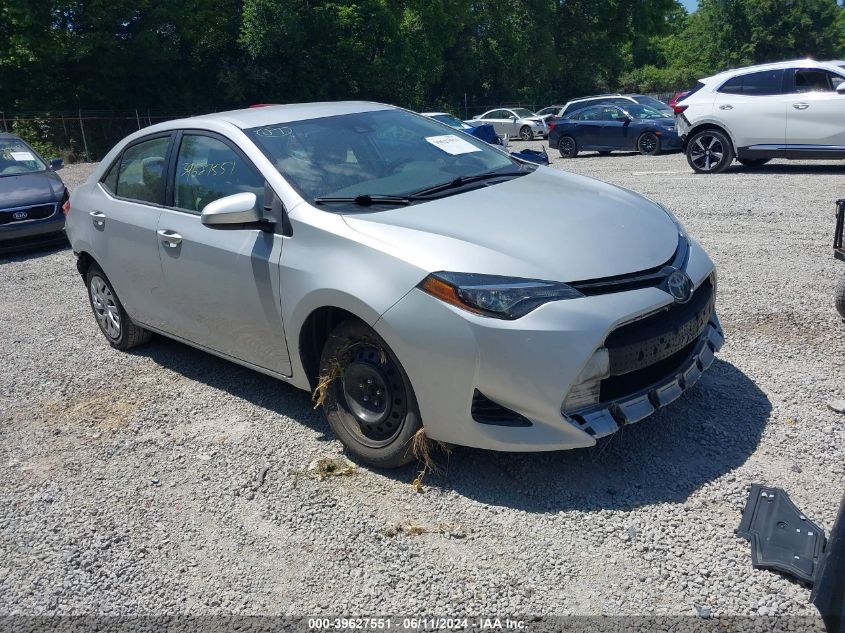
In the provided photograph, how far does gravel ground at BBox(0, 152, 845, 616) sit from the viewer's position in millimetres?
3023

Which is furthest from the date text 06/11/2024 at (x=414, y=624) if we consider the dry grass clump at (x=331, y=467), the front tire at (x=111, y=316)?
the front tire at (x=111, y=316)

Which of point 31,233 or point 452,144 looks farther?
point 31,233

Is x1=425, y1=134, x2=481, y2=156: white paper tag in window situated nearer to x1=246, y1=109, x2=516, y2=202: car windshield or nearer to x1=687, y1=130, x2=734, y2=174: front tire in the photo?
x1=246, y1=109, x2=516, y2=202: car windshield

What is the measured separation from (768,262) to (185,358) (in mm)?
5162

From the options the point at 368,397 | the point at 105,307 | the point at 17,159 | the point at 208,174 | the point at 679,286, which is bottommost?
the point at 368,397

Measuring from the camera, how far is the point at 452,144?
493cm

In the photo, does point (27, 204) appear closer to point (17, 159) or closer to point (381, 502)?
point (17, 159)

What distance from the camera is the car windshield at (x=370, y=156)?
4.22 m

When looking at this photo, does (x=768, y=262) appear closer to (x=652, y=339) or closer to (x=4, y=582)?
(x=652, y=339)

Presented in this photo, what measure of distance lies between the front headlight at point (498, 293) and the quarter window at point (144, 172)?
247cm

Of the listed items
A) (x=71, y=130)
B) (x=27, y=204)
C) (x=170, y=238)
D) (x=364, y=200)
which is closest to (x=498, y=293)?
(x=364, y=200)

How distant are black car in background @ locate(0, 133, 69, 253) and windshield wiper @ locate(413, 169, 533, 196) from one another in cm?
726

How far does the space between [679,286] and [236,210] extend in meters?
2.23

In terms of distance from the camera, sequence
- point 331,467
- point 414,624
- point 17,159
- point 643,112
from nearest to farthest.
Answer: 1. point 414,624
2. point 331,467
3. point 17,159
4. point 643,112
